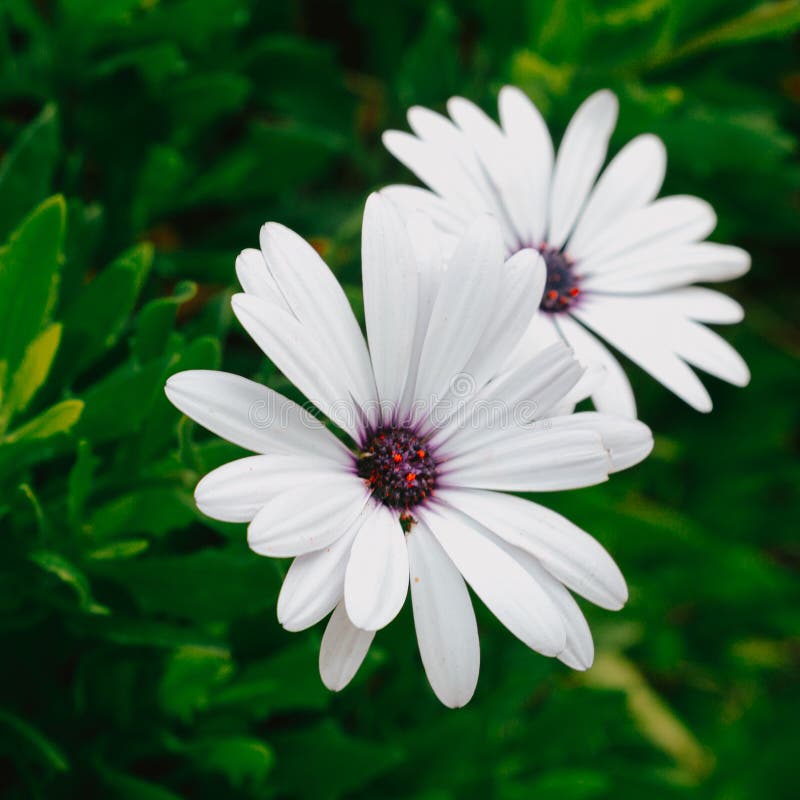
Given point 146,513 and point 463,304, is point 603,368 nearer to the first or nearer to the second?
point 463,304

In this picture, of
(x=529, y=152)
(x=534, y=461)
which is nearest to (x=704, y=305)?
(x=529, y=152)

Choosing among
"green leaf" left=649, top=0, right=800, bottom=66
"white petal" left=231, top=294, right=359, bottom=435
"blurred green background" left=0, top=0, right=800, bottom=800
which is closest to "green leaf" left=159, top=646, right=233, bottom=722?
"blurred green background" left=0, top=0, right=800, bottom=800

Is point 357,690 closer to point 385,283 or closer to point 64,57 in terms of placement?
point 385,283

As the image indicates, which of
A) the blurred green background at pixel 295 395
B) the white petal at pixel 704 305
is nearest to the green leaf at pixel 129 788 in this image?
the blurred green background at pixel 295 395

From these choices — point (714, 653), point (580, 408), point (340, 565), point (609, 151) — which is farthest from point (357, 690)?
point (714, 653)

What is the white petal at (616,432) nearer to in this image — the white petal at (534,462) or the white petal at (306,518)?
the white petal at (534,462)

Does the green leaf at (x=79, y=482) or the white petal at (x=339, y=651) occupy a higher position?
the green leaf at (x=79, y=482)
